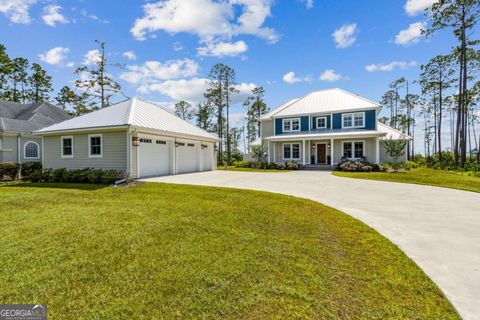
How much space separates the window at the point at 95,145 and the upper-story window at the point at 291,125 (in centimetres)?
1658

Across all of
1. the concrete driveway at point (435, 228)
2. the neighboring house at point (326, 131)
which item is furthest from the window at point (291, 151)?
the concrete driveway at point (435, 228)

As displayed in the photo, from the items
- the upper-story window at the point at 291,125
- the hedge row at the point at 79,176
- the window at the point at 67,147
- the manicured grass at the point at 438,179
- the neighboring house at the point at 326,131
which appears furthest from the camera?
the upper-story window at the point at 291,125

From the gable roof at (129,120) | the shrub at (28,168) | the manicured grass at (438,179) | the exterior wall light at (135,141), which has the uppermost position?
the gable roof at (129,120)

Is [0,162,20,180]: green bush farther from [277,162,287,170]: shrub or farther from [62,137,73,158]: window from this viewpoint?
[277,162,287,170]: shrub

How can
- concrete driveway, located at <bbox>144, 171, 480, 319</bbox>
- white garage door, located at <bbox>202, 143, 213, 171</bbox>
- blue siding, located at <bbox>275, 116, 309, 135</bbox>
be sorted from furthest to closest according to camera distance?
blue siding, located at <bbox>275, 116, 309, 135</bbox>
white garage door, located at <bbox>202, 143, 213, 171</bbox>
concrete driveway, located at <bbox>144, 171, 480, 319</bbox>

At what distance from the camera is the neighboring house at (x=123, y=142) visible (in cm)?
1264

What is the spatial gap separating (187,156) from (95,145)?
Answer: 5922 millimetres

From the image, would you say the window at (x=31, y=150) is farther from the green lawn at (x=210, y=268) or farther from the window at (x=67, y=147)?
the green lawn at (x=210, y=268)

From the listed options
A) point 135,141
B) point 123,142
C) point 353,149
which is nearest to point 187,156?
point 135,141

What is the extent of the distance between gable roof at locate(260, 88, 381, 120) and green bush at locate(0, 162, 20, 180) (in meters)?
19.9

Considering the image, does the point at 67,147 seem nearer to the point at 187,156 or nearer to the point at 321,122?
the point at 187,156

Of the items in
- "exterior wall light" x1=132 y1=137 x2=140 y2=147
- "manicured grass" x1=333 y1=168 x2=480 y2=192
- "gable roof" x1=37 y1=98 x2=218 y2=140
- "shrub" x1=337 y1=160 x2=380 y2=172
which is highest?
"gable roof" x1=37 y1=98 x2=218 y2=140

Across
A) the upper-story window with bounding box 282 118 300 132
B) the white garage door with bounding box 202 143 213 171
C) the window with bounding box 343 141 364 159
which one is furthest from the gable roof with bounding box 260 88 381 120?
the white garage door with bounding box 202 143 213 171

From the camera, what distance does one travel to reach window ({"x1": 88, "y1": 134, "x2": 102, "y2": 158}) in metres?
13.2
